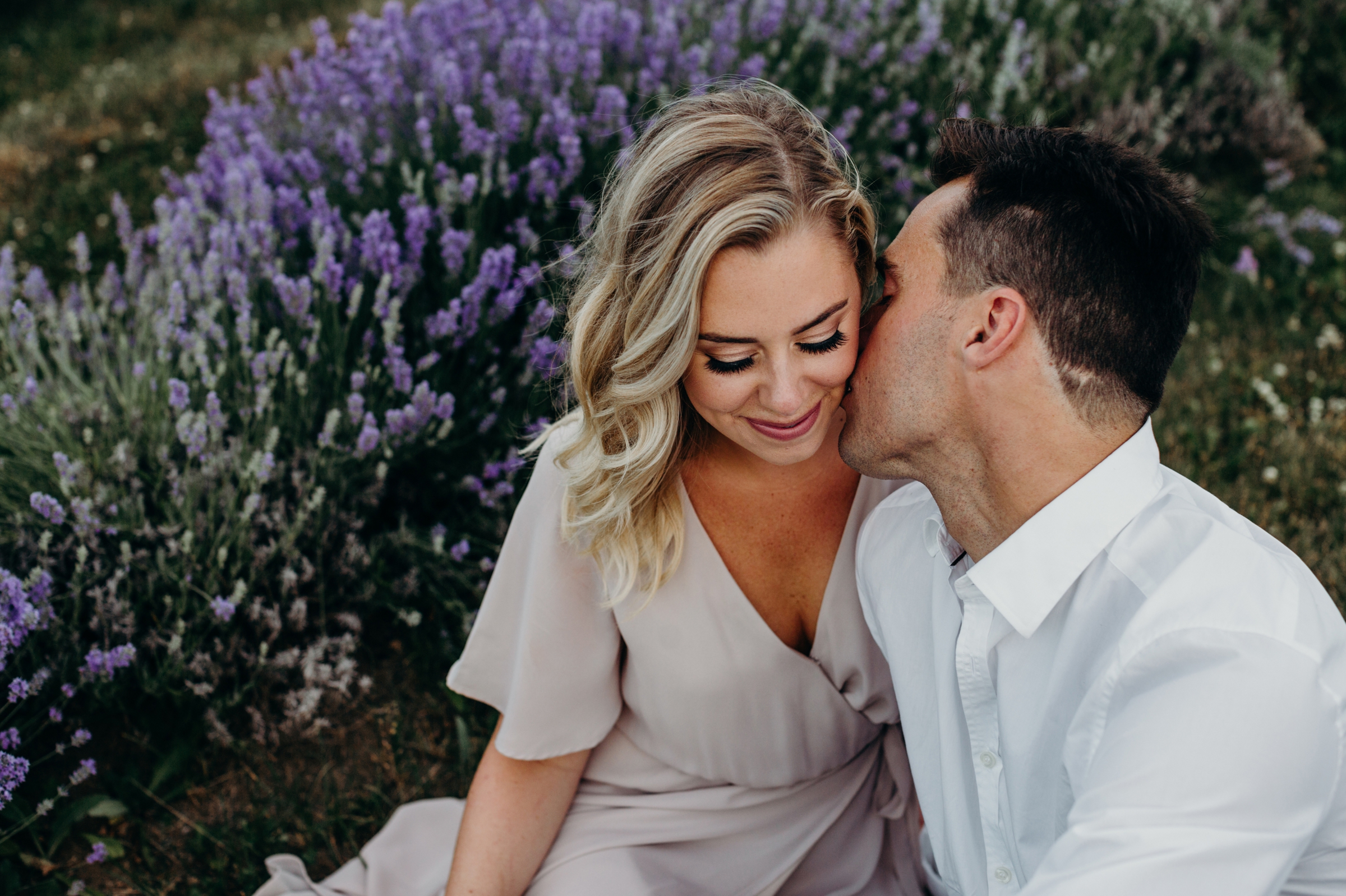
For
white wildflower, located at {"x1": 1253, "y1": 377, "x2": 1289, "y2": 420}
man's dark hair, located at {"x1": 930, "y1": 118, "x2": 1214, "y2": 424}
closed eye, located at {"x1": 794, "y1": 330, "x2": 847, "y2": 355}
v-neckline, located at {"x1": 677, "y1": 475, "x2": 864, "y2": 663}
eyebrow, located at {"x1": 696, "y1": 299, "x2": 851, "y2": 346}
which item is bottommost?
white wildflower, located at {"x1": 1253, "y1": 377, "x2": 1289, "y2": 420}

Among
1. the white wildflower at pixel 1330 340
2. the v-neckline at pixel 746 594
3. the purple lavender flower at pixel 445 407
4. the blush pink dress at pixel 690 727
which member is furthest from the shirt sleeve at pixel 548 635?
the white wildflower at pixel 1330 340

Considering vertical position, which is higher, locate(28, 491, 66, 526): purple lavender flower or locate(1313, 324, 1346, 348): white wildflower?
locate(28, 491, 66, 526): purple lavender flower

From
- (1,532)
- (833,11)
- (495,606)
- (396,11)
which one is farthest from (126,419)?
(833,11)

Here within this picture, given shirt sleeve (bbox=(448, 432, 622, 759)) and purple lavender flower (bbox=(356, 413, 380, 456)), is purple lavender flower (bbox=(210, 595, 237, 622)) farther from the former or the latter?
shirt sleeve (bbox=(448, 432, 622, 759))

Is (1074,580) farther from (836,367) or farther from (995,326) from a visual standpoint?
(836,367)

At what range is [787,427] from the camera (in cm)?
181

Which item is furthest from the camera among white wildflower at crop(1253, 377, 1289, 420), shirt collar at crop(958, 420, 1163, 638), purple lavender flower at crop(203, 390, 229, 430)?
white wildflower at crop(1253, 377, 1289, 420)

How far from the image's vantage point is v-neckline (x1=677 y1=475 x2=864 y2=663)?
2.02m

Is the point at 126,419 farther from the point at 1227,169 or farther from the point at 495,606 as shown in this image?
the point at 1227,169

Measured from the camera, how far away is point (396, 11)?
11.9ft

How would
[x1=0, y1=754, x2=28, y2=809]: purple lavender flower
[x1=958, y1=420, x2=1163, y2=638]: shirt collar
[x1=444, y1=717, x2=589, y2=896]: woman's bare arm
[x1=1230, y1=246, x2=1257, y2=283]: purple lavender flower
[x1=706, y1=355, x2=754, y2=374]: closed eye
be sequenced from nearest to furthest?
1. [x1=958, y1=420, x2=1163, y2=638]: shirt collar
2. [x1=706, y1=355, x2=754, y2=374]: closed eye
3. [x1=0, y1=754, x2=28, y2=809]: purple lavender flower
4. [x1=444, y1=717, x2=589, y2=896]: woman's bare arm
5. [x1=1230, y1=246, x2=1257, y2=283]: purple lavender flower

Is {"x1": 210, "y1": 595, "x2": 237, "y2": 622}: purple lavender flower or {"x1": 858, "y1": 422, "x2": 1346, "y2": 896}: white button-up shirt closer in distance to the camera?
{"x1": 858, "y1": 422, "x2": 1346, "y2": 896}: white button-up shirt

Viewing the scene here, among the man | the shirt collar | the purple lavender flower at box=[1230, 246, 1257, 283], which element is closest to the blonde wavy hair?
the man

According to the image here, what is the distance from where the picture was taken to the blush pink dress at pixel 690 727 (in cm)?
203
